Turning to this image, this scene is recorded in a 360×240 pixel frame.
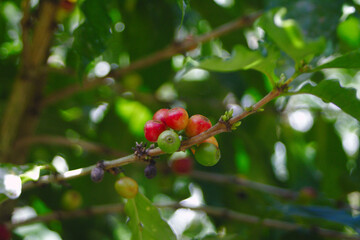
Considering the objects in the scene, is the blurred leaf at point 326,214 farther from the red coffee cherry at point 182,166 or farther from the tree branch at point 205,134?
the tree branch at point 205,134

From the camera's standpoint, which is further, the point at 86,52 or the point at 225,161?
the point at 225,161

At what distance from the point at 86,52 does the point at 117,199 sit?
1414mm

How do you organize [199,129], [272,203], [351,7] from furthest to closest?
1. [272,203]
2. [351,7]
3. [199,129]

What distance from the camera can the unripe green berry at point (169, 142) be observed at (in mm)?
958

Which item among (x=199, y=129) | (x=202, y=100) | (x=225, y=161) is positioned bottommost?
(x=199, y=129)

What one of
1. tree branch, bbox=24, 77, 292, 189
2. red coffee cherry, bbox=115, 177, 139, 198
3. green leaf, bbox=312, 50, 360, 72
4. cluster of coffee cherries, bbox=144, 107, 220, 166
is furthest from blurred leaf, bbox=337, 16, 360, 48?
red coffee cherry, bbox=115, 177, 139, 198

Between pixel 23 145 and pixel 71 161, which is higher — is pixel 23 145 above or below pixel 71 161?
→ below

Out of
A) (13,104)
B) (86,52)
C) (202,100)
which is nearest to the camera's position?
(86,52)

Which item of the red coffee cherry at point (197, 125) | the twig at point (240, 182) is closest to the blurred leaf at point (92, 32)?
the red coffee cherry at point (197, 125)

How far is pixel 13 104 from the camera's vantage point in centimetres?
190

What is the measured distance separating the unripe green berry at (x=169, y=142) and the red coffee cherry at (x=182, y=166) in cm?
144

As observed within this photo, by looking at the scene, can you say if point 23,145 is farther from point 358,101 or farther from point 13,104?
point 358,101

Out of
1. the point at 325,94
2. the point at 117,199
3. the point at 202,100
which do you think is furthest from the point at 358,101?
the point at 117,199

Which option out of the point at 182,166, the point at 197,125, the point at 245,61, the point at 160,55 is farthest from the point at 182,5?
the point at 182,166
